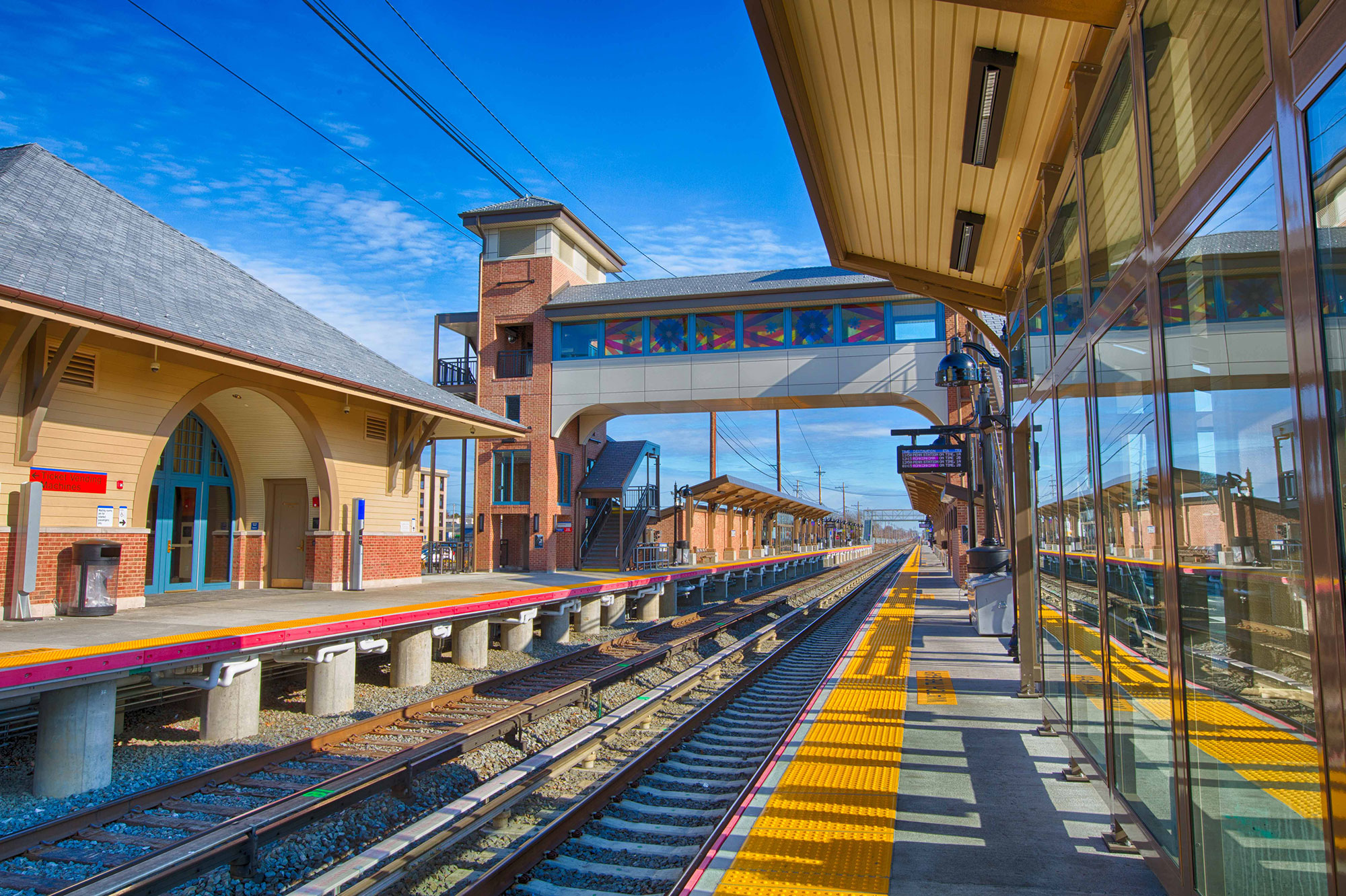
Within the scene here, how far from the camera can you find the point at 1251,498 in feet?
7.48

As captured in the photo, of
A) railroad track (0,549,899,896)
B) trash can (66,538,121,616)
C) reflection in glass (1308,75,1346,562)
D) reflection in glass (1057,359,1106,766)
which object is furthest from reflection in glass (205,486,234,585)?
reflection in glass (1308,75,1346,562)

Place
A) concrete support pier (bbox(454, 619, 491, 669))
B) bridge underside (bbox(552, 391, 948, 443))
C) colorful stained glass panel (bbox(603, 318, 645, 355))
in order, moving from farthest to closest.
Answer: colorful stained glass panel (bbox(603, 318, 645, 355)), bridge underside (bbox(552, 391, 948, 443)), concrete support pier (bbox(454, 619, 491, 669))

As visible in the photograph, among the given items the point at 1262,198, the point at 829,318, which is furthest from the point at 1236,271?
the point at 829,318

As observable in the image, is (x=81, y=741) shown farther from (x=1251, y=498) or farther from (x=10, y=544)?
(x=1251, y=498)

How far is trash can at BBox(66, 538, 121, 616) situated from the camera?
34.0 ft

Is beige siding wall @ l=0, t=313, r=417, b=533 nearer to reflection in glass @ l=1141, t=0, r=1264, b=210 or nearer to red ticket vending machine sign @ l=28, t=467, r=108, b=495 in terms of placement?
red ticket vending machine sign @ l=28, t=467, r=108, b=495

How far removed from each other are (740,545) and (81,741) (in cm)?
3425

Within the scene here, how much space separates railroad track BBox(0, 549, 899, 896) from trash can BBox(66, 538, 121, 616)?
473 cm

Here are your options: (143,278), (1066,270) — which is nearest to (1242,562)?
(1066,270)

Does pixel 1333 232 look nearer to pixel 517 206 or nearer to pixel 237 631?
pixel 237 631

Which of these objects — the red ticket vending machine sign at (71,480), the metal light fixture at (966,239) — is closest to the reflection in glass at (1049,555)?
the metal light fixture at (966,239)

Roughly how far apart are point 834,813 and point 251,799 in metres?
4.34

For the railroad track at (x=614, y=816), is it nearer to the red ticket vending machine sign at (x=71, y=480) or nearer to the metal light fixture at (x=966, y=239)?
the metal light fixture at (x=966, y=239)

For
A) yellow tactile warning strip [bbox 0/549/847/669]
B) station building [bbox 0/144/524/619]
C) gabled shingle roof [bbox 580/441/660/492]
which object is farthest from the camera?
gabled shingle roof [bbox 580/441/660/492]
